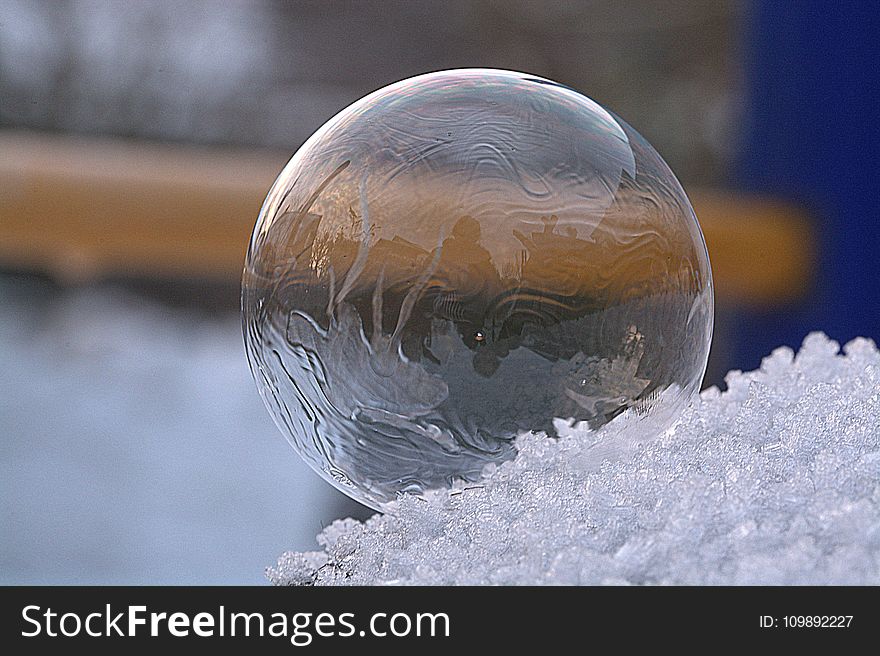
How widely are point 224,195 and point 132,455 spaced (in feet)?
4.22

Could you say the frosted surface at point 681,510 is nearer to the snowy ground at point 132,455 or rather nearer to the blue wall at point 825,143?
the blue wall at point 825,143

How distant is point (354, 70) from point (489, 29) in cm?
52

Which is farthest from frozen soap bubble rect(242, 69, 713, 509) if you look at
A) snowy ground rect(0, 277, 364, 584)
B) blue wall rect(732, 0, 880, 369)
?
snowy ground rect(0, 277, 364, 584)

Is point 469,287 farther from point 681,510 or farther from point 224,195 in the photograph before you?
point 224,195

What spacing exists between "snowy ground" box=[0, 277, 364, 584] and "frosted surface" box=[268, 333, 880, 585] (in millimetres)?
1767

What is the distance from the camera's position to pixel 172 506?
2652mm

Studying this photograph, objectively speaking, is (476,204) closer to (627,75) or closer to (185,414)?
(185,414)

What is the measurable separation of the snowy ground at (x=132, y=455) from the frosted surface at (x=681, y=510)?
5.80 ft

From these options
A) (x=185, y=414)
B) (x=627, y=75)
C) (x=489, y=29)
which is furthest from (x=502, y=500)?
(x=489, y=29)

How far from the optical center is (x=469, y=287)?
1.56 feet

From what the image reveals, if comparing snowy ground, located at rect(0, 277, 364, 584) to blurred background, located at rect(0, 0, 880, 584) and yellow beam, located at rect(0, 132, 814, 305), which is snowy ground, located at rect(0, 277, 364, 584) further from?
yellow beam, located at rect(0, 132, 814, 305)

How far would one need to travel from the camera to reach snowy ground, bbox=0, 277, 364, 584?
2439 mm

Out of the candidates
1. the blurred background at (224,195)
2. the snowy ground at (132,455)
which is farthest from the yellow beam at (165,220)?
the snowy ground at (132,455)

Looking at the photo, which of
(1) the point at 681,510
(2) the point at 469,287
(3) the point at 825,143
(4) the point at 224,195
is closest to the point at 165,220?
(4) the point at 224,195
